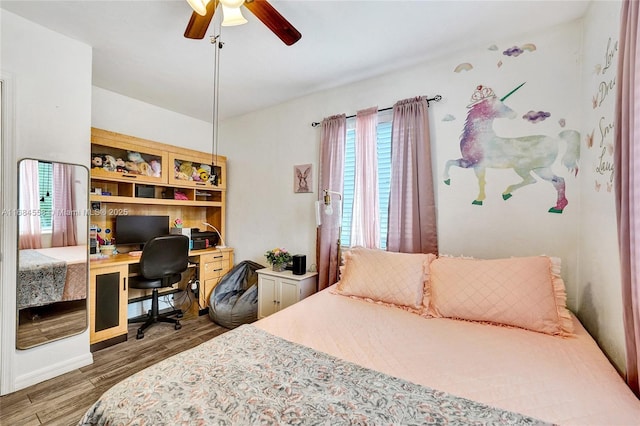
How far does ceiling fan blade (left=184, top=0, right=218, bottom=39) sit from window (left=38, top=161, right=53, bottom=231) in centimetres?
149

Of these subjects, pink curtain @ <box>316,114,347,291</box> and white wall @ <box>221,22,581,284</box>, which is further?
pink curtain @ <box>316,114,347,291</box>

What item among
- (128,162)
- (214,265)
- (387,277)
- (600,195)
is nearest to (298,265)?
(387,277)

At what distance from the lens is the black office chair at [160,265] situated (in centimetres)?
260

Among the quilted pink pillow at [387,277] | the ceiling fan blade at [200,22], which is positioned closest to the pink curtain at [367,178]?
the quilted pink pillow at [387,277]

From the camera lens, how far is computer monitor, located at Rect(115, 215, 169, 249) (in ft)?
9.66

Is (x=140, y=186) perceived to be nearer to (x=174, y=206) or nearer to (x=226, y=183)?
(x=174, y=206)

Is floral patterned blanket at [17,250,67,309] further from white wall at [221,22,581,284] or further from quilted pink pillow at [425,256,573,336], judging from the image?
quilted pink pillow at [425,256,573,336]

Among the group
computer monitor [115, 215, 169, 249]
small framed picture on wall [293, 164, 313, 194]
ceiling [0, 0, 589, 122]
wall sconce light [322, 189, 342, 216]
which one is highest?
ceiling [0, 0, 589, 122]

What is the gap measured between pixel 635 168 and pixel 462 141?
1.38m

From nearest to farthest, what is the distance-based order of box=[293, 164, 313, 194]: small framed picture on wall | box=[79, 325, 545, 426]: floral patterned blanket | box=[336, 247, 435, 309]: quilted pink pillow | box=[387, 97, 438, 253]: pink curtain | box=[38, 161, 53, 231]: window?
box=[79, 325, 545, 426]: floral patterned blanket < box=[336, 247, 435, 309]: quilted pink pillow < box=[38, 161, 53, 231]: window < box=[387, 97, 438, 253]: pink curtain < box=[293, 164, 313, 194]: small framed picture on wall

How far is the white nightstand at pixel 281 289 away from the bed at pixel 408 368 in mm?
776

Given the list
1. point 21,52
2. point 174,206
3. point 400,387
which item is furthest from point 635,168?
point 174,206

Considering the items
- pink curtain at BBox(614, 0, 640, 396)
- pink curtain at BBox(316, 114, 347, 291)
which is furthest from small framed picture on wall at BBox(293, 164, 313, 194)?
pink curtain at BBox(614, 0, 640, 396)

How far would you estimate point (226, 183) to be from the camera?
12.6 feet
